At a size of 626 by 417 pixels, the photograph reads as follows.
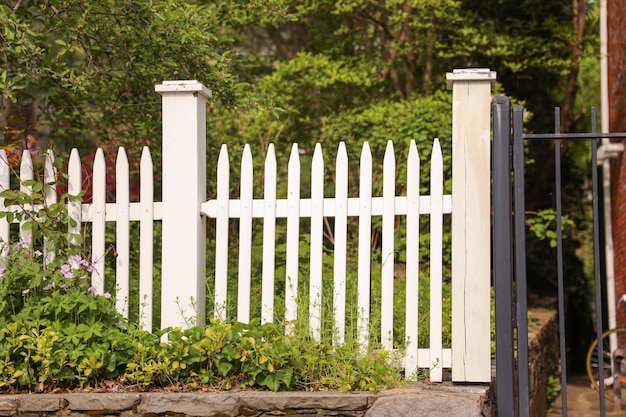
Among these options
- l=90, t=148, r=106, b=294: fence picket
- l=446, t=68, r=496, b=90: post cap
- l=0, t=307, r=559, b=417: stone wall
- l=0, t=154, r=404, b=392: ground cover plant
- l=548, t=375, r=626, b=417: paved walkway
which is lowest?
l=548, t=375, r=626, b=417: paved walkway

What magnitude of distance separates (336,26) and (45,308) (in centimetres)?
884

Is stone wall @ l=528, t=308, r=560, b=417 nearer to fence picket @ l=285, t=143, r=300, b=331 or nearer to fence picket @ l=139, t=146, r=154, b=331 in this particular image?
fence picket @ l=285, t=143, r=300, b=331

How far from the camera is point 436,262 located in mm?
4633

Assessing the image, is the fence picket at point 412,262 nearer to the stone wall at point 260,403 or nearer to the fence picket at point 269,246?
the stone wall at point 260,403

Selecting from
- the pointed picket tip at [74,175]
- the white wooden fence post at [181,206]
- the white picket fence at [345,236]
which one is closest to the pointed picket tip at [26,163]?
the pointed picket tip at [74,175]

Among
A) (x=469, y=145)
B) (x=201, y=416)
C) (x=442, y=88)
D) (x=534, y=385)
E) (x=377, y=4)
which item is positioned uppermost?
(x=377, y=4)

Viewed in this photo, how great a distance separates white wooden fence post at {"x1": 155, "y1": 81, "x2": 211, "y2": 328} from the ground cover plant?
201 mm

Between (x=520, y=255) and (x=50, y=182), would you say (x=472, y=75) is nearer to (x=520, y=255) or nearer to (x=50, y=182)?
(x=520, y=255)

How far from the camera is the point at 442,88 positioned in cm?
1134

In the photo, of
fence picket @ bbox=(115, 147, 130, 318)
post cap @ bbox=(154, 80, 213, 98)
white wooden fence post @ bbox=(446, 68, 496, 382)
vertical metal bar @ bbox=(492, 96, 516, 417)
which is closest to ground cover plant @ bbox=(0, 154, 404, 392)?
fence picket @ bbox=(115, 147, 130, 318)

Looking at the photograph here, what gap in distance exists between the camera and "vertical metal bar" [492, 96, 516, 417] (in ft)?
13.3

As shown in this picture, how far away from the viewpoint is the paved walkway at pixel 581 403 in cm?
925

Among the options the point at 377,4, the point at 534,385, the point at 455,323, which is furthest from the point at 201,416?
the point at 377,4

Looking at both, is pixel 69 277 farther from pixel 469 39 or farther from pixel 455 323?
pixel 469 39
